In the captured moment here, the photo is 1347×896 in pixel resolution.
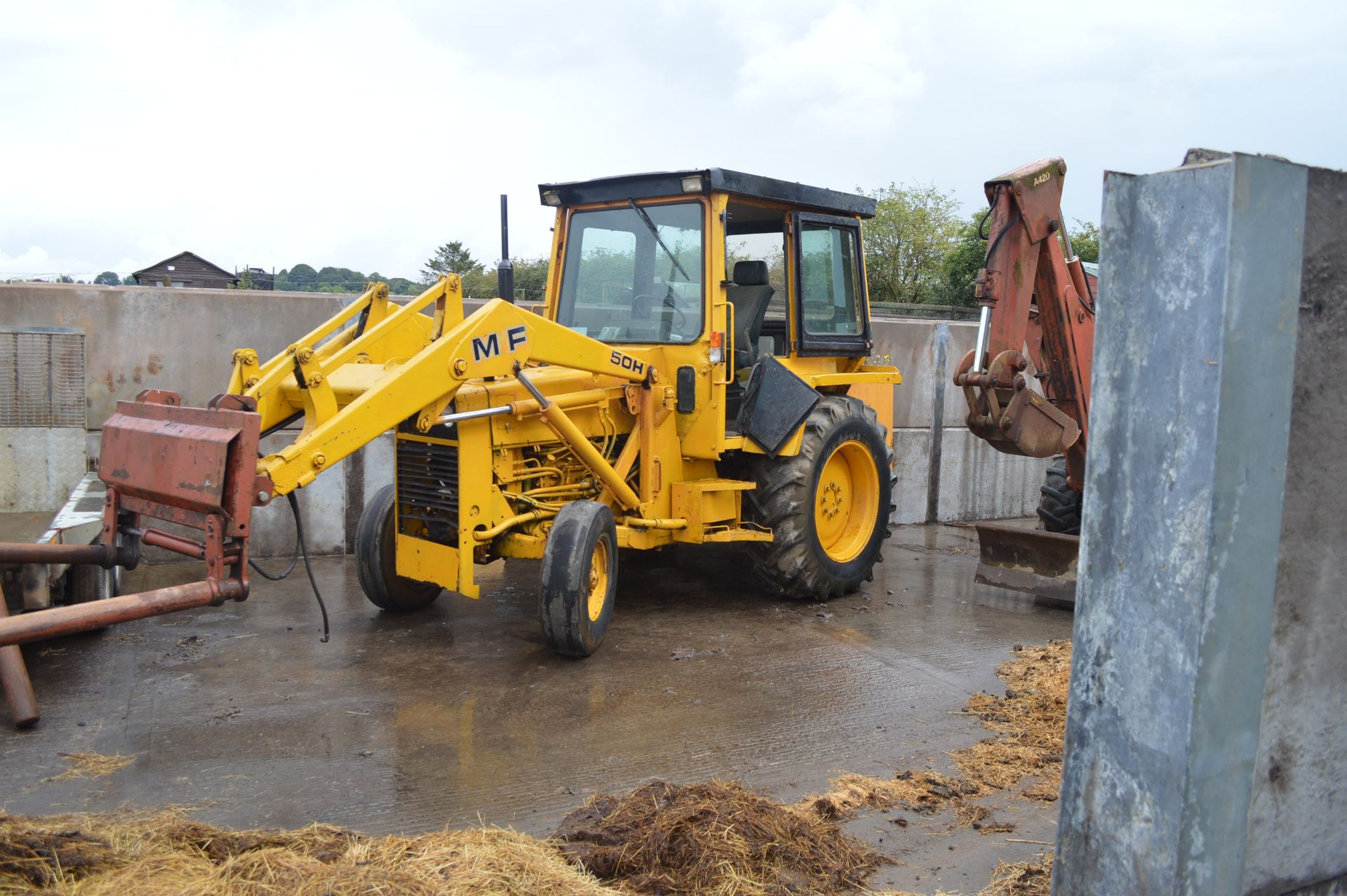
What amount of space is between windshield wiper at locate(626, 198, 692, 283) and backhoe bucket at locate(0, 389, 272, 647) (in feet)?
10.2

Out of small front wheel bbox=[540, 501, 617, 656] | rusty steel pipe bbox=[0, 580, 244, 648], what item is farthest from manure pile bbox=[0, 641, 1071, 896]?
small front wheel bbox=[540, 501, 617, 656]

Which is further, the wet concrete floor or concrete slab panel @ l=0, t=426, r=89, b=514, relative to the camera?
concrete slab panel @ l=0, t=426, r=89, b=514

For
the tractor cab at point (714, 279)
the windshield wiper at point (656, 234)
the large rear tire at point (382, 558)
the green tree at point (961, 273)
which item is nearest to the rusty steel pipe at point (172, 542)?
the large rear tire at point (382, 558)

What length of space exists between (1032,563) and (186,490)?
5680mm

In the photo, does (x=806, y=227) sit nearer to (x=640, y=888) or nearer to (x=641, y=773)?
(x=641, y=773)

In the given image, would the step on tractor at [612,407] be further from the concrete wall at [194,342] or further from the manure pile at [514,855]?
the concrete wall at [194,342]

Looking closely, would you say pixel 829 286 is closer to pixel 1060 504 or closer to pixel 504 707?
pixel 1060 504

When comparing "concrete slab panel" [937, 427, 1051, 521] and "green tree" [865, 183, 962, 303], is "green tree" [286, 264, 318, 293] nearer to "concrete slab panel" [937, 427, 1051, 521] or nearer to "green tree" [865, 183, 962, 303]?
"concrete slab panel" [937, 427, 1051, 521]

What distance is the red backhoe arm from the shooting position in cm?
666

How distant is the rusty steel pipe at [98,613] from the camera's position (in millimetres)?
3207

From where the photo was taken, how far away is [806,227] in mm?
7234

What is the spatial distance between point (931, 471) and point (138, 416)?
800 centimetres

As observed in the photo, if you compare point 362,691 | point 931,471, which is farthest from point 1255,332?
point 931,471

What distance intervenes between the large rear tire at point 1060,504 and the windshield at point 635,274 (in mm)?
3430
